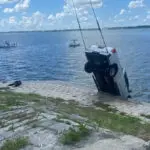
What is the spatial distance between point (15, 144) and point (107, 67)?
2109 centimetres

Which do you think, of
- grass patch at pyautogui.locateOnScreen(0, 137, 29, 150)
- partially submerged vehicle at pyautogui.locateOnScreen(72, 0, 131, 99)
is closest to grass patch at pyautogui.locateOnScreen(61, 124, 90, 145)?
grass patch at pyautogui.locateOnScreen(0, 137, 29, 150)

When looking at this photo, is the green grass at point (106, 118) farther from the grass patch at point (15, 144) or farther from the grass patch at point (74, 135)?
the grass patch at point (15, 144)

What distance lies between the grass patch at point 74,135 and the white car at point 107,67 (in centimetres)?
1959

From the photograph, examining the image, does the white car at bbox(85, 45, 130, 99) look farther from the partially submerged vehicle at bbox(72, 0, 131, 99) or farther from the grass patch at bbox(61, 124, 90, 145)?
the grass patch at bbox(61, 124, 90, 145)

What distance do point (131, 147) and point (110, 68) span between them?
21128mm

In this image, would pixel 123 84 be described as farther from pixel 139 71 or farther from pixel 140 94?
pixel 139 71

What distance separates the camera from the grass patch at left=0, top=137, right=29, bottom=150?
8.88 meters

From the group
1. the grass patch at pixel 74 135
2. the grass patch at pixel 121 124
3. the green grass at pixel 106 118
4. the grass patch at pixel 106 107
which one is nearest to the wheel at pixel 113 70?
the grass patch at pixel 106 107

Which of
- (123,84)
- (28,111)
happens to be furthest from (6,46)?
(28,111)

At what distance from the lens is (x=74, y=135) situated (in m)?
9.42

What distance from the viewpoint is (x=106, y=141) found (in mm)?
9250

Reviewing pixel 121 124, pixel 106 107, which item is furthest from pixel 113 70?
pixel 121 124

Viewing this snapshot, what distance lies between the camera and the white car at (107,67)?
96.6 feet

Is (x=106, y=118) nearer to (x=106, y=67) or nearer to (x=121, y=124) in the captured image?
(x=121, y=124)
